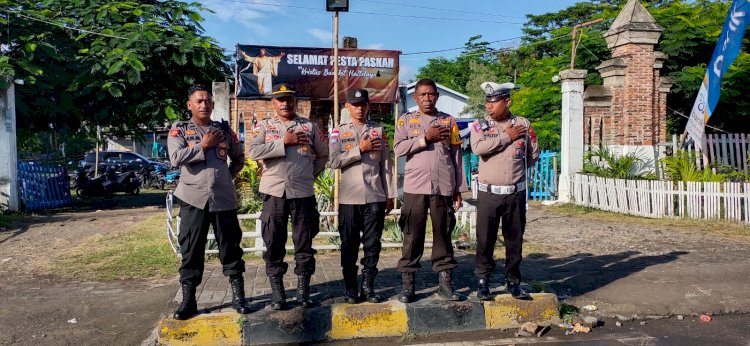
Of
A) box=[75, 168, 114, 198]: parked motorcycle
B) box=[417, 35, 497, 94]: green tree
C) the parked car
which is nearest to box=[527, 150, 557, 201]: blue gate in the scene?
box=[75, 168, 114, 198]: parked motorcycle

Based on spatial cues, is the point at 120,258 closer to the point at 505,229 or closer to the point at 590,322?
the point at 505,229

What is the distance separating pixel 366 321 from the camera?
4.83 m

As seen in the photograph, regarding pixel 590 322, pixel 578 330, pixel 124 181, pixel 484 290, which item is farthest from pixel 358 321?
pixel 124 181

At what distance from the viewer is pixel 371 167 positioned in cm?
507

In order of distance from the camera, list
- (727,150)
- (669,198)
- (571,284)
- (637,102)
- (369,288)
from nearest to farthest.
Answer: (369,288)
(571,284)
(669,198)
(727,150)
(637,102)

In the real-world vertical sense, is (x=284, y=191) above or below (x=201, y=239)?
above

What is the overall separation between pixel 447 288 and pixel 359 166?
1253 mm

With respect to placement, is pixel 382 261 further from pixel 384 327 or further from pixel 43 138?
pixel 43 138

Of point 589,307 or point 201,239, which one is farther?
point 589,307

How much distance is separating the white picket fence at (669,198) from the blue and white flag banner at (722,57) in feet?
4.65

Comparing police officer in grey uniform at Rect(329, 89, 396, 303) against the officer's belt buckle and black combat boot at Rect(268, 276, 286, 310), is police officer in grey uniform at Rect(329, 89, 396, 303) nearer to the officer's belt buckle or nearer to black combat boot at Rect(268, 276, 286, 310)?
black combat boot at Rect(268, 276, 286, 310)

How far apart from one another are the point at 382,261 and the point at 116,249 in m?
4.06

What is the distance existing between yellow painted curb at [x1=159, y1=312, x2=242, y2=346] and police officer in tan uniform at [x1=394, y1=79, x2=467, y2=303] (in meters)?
1.36

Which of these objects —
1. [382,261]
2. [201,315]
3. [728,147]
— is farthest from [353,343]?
[728,147]
